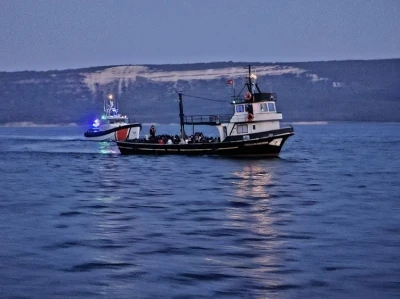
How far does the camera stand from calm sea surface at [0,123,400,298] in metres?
22.2

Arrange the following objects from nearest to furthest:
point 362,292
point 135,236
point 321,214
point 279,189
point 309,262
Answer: point 362,292 < point 309,262 < point 135,236 < point 321,214 < point 279,189

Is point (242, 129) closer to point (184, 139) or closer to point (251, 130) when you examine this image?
point (251, 130)

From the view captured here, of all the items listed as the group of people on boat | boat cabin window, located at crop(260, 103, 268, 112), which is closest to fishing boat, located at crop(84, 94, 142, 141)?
the group of people on boat

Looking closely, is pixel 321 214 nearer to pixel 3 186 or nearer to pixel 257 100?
pixel 3 186

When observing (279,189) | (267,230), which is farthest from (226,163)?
(267,230)

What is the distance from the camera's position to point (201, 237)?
1160 inches

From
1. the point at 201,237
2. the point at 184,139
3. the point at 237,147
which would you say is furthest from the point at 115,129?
the point at 201,237

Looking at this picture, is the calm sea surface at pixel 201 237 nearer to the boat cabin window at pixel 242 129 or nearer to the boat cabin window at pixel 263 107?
the boat cabin window at pixel 263 107

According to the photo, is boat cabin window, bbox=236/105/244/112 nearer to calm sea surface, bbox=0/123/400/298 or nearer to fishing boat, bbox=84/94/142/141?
calm sea surface, bbox=0/123/400/298

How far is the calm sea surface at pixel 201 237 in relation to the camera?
22.2 m

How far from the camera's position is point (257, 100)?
226ft

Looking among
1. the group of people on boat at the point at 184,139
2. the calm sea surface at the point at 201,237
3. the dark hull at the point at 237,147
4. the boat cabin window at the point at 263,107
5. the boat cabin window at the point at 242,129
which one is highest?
the boat cabin window at the point at 263,107

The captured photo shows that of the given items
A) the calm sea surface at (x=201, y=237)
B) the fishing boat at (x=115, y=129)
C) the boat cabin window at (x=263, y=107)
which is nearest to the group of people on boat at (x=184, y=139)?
the boat cabin window at (x=263, y=107)

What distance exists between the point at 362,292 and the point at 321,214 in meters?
14.6
